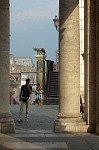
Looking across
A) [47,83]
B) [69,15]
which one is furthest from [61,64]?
[47,83]

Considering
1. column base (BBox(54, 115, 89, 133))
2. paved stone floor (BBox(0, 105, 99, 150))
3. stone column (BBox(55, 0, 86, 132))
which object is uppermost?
stone column (BBox(55, 0, 86, 132))

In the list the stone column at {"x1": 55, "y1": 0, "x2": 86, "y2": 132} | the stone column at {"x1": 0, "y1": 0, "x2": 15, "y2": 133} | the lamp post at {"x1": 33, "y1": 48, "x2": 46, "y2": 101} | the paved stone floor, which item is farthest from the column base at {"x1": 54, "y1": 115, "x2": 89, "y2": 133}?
the lamp post at {"x1": 33, "y1": 48, "x2": 46, "y2": 101}

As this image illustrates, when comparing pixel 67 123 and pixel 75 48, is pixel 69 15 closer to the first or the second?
pixel 75 48

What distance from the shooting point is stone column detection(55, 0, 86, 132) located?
54.3 ft

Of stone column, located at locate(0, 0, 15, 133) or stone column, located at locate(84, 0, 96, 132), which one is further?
stone column, located at locate(84, 0, 96, 132)

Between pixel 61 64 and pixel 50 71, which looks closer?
pixel 61 64

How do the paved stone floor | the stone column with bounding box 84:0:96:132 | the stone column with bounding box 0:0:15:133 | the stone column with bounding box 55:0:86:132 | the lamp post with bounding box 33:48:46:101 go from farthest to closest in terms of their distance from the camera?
the lamp post with bounding box 33:48:46:101, the stone column with bounding box 84:0:96:132, the stone column with bounding box 0:0:15:133, the stone column with bounding box 55:0:86:132, the paved stone floor

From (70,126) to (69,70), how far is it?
1.69 metres

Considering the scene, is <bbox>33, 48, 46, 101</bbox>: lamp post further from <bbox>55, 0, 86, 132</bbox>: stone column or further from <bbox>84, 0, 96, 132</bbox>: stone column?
<bbox>55, 0, 86, 132</bbox>: stone column

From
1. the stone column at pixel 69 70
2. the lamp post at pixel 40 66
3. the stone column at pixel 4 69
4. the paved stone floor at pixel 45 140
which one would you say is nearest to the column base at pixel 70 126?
the stone column at pixel 69 70

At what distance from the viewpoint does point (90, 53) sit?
17.2 meters

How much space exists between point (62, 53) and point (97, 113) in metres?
2.16

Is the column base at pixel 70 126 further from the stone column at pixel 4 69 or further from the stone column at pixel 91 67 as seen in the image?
the stone column at pixel 4 69

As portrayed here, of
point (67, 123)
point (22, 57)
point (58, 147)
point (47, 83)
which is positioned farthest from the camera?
point (22, 57)
